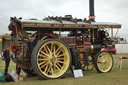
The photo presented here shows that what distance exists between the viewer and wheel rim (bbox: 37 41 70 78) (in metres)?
7.57

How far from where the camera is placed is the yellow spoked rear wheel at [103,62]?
922 centimetres

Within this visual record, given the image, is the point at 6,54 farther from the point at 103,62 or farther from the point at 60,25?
the point at 103,62

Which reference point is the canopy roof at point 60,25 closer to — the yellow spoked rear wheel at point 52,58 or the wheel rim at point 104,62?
the yellow spoked rear wheel at point 52,58

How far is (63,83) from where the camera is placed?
6.78m

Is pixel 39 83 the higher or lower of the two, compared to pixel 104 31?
lower

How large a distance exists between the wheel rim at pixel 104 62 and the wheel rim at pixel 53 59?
6.83 feet

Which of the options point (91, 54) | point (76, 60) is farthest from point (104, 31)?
point (76, 60)

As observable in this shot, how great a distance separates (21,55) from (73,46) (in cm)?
232

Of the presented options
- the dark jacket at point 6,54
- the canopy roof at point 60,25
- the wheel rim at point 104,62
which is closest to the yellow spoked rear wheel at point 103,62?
the wheel rim at point 104,62

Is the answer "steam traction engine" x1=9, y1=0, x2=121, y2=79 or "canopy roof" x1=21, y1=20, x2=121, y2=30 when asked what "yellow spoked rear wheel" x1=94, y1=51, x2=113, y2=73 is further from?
"canopy roof" x1=21, y1=20, x2=121, y2=30

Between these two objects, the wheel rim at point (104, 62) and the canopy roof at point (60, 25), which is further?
the wheel rim at point (104, 62)

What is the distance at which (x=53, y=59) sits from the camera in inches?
303

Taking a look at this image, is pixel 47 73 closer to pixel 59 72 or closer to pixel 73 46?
pixel 59 72

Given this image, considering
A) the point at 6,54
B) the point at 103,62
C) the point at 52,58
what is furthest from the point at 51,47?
the point at 103,62
